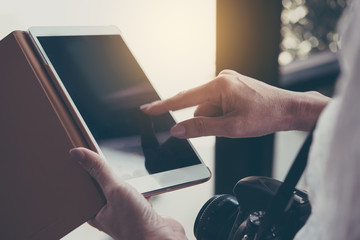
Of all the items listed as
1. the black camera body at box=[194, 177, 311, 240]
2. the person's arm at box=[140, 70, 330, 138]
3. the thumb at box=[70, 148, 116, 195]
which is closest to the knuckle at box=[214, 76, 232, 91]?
the person's arm at box=[140, 70, 330, 138]

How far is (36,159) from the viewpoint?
1.25 feet

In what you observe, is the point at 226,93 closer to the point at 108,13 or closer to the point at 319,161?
the point at 108,13

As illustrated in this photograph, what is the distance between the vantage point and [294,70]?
1.04m

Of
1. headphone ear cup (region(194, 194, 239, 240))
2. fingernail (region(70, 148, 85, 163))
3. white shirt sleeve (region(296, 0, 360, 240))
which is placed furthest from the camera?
headphone ear cup (region(194, 194, 239, 240))

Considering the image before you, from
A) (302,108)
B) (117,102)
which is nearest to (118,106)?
(117,102)

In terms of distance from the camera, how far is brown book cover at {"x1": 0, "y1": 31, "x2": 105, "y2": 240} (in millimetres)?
370

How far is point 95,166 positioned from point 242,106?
25 centimetres

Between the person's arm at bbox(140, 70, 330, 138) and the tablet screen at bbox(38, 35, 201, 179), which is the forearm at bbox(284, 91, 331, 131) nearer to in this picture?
the person's arm at bbox(140, 70, 330, 138)

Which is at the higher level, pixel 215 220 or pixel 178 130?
pixel 178 130

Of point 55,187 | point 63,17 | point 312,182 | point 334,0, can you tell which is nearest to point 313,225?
point 312,182

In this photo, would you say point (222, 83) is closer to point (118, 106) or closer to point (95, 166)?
point (118, 106)

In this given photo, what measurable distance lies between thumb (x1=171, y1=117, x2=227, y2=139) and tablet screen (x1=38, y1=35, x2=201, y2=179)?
15 millimetres

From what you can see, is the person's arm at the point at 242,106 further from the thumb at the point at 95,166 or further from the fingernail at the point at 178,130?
the thumb at the point at 95,166

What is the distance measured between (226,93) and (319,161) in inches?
12.8
